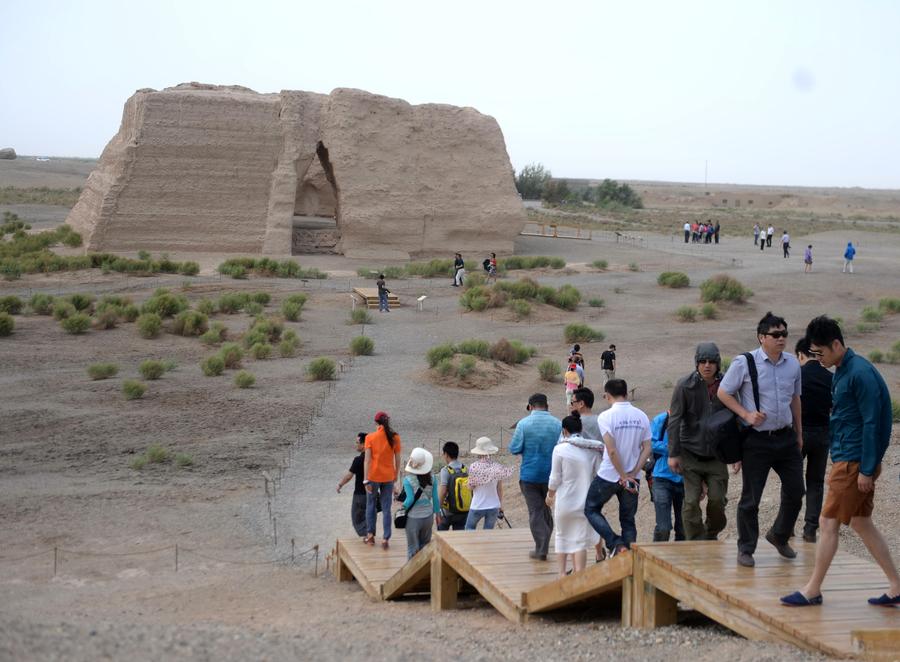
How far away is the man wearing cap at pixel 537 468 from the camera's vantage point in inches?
337

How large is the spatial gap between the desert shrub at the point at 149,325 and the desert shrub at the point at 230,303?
11.4ft

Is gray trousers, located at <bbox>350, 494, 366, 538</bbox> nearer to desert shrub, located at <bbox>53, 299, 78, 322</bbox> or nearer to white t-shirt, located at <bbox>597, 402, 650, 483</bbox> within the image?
white t-shirt, located at <bbox>597, 402, 650, 483</bbox>

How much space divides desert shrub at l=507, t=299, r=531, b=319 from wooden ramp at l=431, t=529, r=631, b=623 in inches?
860

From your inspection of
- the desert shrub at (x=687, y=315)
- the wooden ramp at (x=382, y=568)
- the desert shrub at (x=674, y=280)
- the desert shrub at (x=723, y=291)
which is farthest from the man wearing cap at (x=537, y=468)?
the desert shrub at (x=674, y=280)

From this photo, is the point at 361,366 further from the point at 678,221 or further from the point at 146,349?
the point at 678,221

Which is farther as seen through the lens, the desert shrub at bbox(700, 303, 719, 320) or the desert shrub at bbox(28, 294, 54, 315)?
the desert shrub at bbox(700, 303, 719, 320)

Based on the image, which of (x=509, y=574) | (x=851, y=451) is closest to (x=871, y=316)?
(x=509, y=574)

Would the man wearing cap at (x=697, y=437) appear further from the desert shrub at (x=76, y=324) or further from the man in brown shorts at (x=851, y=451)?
the desert shrub at (x=76, y=324)

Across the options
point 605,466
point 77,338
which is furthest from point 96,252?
point 605,466

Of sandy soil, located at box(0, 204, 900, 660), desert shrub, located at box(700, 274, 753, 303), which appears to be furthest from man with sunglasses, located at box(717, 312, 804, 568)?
desert shrub, located at box(700, 274, 753, 303)

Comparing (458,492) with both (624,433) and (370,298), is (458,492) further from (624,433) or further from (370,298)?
(370,298)

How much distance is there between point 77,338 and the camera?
27.2 metres

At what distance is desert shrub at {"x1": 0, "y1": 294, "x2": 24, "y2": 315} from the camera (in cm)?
2929

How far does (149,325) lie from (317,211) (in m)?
25.3
